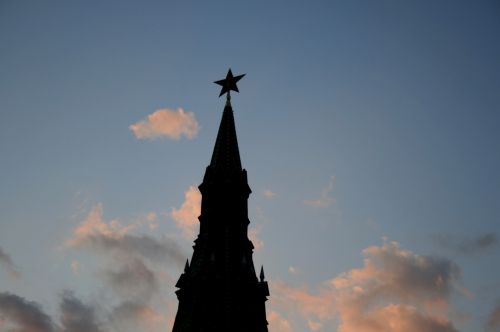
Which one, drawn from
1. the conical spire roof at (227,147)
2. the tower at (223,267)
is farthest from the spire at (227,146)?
the tower at (223,267)

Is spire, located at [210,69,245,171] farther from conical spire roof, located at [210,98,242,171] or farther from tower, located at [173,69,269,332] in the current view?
tower, located at [173,69,269,332]

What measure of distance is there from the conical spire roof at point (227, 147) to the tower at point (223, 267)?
0.11 metres

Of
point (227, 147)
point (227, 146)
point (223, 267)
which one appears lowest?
point (223, 267)

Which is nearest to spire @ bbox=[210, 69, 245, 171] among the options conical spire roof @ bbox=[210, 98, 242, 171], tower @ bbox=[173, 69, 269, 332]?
conical spire roof @ bbox=[210, 98, 242, 171]

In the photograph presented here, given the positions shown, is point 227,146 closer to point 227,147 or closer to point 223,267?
point 227,147

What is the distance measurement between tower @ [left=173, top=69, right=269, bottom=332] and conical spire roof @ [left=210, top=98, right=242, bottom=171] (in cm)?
11

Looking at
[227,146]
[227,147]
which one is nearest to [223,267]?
[227,147]

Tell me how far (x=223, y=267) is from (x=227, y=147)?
15642 millimetres

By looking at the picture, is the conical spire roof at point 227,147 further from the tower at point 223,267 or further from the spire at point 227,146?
the tower at point 223,267

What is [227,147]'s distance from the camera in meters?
59.8

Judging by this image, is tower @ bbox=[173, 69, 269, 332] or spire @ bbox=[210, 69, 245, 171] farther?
spire @ bbox=[210, 69, 245, 171]

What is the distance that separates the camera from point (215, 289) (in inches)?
1858

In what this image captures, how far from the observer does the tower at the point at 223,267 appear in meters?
45.6

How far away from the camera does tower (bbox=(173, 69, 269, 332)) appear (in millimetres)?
45625
